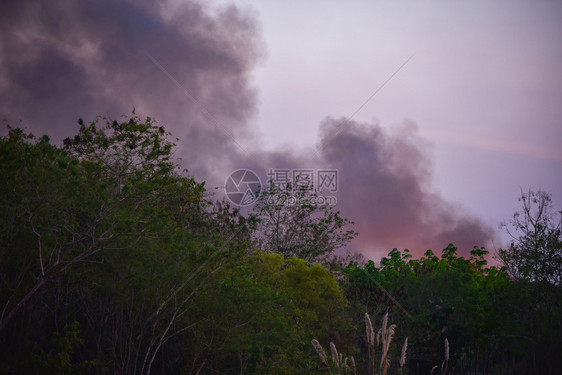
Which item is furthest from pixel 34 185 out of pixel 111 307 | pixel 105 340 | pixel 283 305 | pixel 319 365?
pixel 319 365

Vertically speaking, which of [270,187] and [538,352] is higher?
[270,187]

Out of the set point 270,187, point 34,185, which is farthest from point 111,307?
point 270,187

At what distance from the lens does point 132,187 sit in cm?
1289

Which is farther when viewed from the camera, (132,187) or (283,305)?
(283,305)

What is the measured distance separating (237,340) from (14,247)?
6.17 metres

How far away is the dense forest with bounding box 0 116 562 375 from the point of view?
12.3 metres

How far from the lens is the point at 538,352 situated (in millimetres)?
20156

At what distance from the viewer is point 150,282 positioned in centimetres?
1391

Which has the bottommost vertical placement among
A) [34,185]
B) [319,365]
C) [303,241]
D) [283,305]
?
[319,365]

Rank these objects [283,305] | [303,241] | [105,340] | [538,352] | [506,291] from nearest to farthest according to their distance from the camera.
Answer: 1. [105,340]
2. [283,305]
3. [538,352]
4. [506,291]
5. [303,241]

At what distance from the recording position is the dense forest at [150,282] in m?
Answer: 12.3

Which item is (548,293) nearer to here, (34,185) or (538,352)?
(538,352)

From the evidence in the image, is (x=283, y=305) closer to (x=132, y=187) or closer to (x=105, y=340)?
(x=105, y=340)

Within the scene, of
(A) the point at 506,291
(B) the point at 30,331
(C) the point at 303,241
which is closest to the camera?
(B) the point at 30,331
